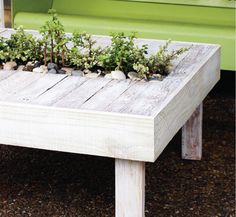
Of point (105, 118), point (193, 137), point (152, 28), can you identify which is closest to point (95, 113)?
point (105, 118)

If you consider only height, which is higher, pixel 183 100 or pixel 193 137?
pixel 183 100

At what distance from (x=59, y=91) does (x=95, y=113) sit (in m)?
0.26

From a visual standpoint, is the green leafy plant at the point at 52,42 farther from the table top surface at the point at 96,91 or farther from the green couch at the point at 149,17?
the green couch at the point at 149,17

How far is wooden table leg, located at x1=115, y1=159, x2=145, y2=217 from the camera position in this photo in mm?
2354

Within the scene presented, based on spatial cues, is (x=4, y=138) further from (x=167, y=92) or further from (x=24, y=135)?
(x=167, y=92)

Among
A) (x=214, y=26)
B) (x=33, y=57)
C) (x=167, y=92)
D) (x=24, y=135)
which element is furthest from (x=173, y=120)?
(x=214, y=26)

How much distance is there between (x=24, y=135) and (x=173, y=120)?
0.44 m

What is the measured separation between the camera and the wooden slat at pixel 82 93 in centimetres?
240

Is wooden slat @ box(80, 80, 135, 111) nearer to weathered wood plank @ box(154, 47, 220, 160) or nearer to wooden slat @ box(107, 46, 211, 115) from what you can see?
wooden slat @ box(107, 46, 211, 115)

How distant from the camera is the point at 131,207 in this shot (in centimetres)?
241

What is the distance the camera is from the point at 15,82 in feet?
8.61

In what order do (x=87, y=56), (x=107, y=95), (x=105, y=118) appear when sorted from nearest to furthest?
1. (x=105, y=118)
2. (x=107, y=95)
3. (x=87, y=56)

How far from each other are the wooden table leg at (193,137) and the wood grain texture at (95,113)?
20.3 inches

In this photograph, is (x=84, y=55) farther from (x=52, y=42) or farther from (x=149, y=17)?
(x=149, y=17)
